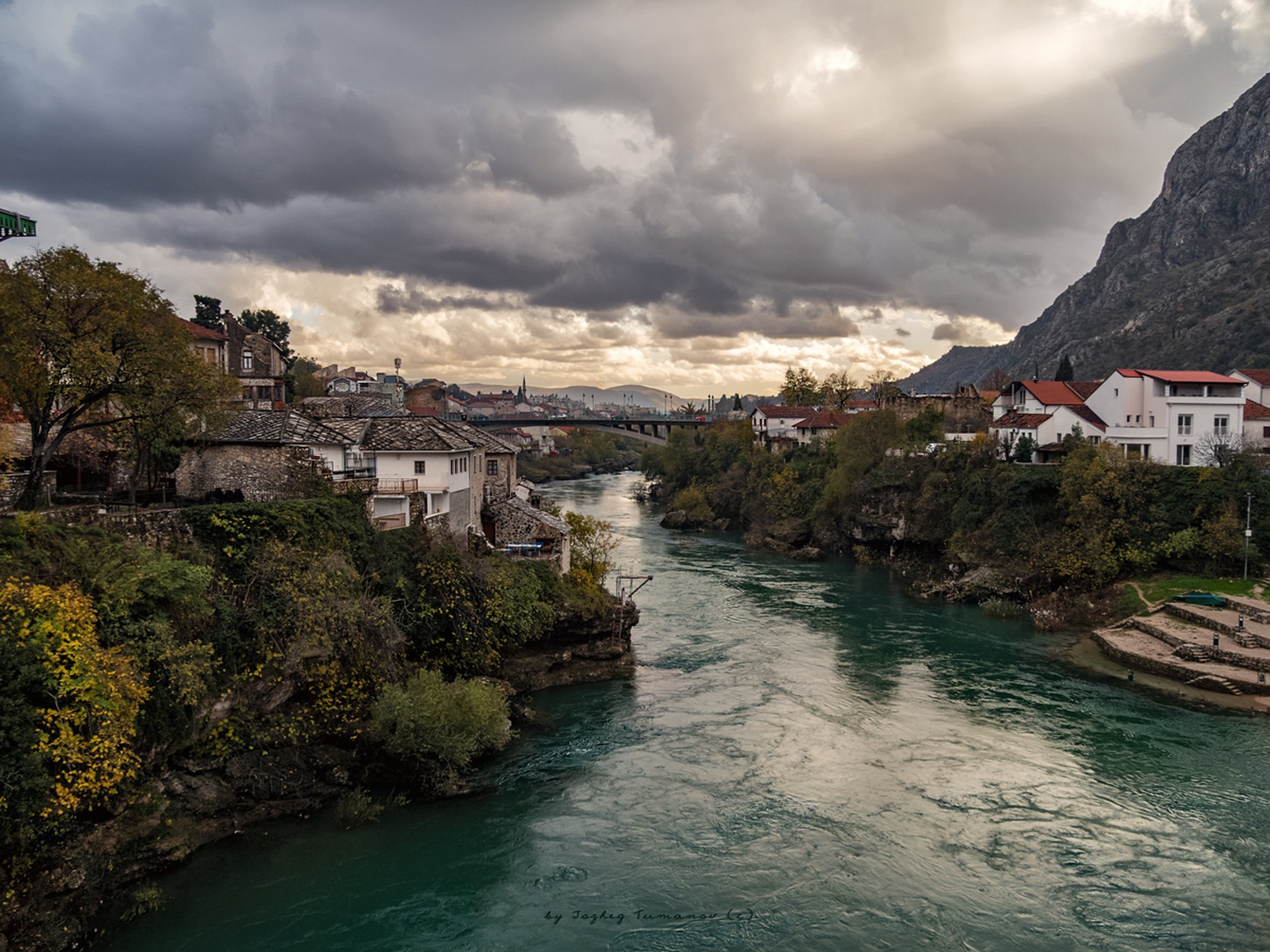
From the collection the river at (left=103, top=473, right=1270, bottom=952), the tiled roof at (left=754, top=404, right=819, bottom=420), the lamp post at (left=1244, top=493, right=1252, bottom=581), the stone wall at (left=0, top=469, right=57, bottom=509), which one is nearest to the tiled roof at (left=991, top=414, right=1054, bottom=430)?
the lamp post at (left=1244, top=493, right=1252, bottom=581)

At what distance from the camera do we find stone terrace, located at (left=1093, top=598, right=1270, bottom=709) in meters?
26.2

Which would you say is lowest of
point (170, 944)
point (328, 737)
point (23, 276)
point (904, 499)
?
point (170, 944)

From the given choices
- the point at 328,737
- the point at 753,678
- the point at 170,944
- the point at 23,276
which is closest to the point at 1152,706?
the point at 753,678

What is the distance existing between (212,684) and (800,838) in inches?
537

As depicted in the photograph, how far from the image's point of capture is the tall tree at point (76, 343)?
1808cm

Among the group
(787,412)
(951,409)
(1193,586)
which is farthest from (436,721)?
(787,412)

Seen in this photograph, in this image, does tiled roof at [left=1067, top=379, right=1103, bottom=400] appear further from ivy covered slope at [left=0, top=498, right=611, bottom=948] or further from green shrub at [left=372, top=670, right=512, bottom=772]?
green shrub at [left=372, top=670, right=512, bottom=772]

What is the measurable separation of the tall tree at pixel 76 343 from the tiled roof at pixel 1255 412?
177ft

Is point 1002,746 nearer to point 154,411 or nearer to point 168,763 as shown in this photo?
point 168,763

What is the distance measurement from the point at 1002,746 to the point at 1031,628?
14.8m

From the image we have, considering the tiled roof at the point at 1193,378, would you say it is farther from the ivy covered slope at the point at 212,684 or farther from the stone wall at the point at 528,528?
the ivy covered slope at the point at 212,684

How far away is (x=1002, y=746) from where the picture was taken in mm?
22203

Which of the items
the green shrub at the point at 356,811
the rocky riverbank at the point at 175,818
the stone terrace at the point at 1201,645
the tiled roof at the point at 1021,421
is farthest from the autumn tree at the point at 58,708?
the tiled roof at the point at 1021,421

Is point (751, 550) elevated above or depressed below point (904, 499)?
below
